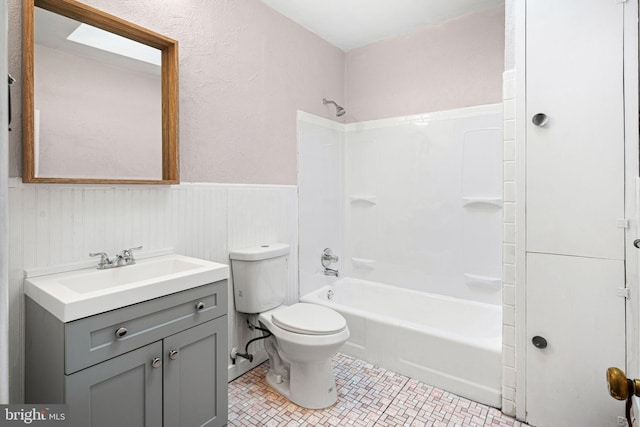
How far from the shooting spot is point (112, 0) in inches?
61.9

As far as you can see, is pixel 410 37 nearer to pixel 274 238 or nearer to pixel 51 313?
pixel 274 238

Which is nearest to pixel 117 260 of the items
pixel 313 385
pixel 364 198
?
pixel 313 385

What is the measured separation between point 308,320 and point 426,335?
76 cm

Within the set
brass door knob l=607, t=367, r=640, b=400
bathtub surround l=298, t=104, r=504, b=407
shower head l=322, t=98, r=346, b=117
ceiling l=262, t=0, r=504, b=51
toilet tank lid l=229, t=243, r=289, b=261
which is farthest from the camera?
shower head l=322, t=98, r=346, b=117

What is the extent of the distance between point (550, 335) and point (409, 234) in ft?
4.36

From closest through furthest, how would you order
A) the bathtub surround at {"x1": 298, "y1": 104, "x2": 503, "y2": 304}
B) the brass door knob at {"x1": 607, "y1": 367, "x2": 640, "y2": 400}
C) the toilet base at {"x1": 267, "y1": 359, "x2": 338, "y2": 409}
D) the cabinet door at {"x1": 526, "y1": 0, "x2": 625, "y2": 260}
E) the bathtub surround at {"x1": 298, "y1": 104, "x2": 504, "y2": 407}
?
the brass door knob at {"x1": 607, "y1": 367, "x2": 640, "y2": 400}, the cabinet door at {"x1": 526, "y1": 0, "x2": 625, "y2": 260}, the toilet base at {"x1": 267, "y1": 359, "x2": 338, "y2": 409}, the bathtub surround at {"x1": 298, "y1": 104, "x2": 504, "y2": 407}, the bathtub surround at {"x1": 298, "y1": 104, "x2": 503, "y2": 304}

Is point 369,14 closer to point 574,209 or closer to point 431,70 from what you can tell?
point 431,70

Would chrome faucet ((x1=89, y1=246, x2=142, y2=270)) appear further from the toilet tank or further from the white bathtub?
the white bathtub

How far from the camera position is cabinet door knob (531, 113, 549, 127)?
5.41 feet

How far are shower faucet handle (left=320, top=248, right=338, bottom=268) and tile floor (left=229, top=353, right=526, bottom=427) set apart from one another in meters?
0.98

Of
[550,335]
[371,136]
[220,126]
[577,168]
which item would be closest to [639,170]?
[577,168]

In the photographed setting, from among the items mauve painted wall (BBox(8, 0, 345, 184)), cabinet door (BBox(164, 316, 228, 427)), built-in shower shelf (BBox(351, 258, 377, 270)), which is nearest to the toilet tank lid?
mauve painted wall (BBox(8, 0, 345, 184))

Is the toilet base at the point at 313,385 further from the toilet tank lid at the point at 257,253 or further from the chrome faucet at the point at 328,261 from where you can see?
the chrome faucet at the point at 328,261

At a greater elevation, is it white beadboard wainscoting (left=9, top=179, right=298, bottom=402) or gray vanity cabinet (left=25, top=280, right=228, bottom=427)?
white beadboard wainscoting (left=9, top=179, right=298, bottom=402)
